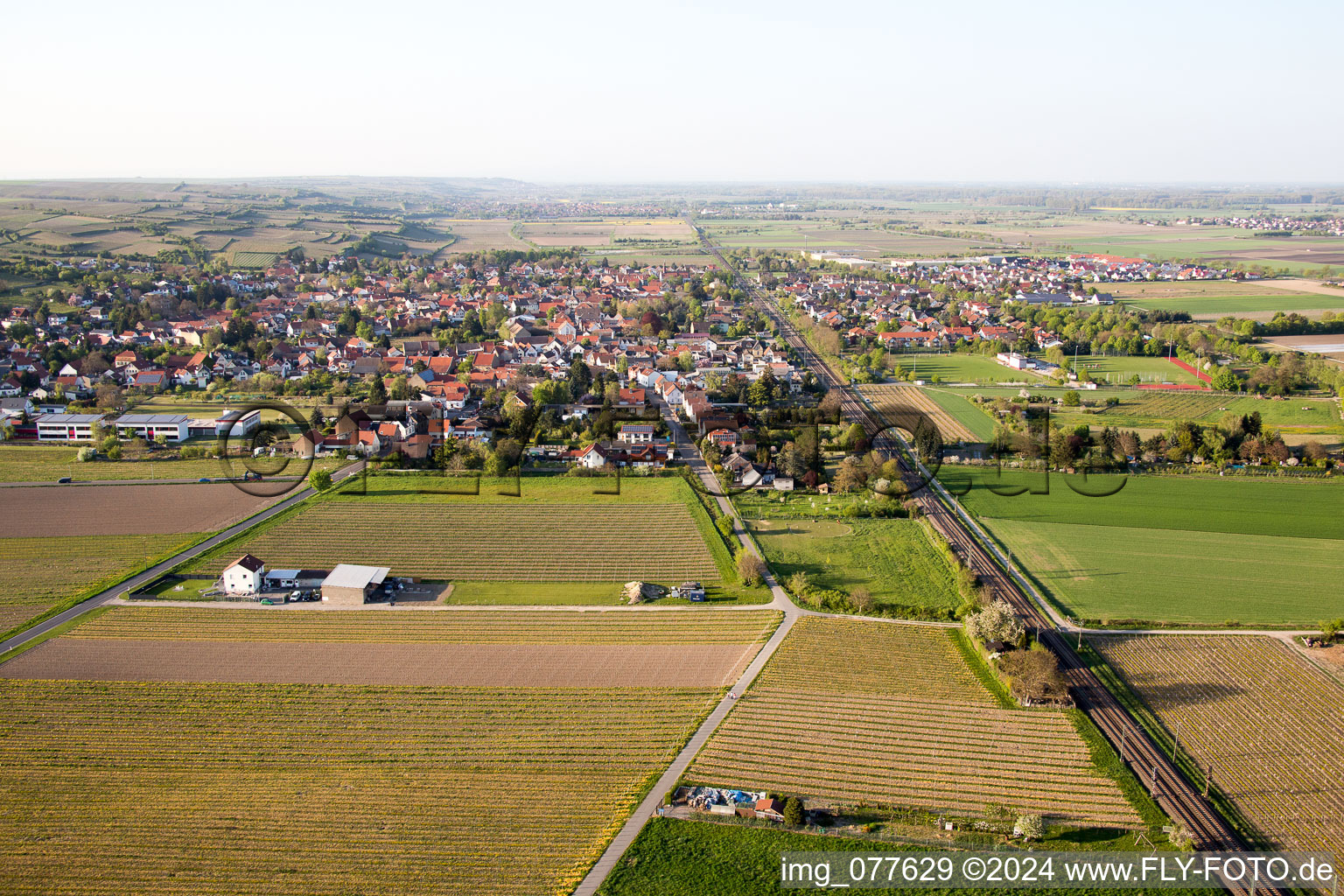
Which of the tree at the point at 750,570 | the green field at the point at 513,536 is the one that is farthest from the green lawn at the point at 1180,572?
the green field at the point at 513,536

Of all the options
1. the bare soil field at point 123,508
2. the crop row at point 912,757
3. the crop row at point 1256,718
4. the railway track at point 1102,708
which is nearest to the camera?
the railway track at point 1102,708

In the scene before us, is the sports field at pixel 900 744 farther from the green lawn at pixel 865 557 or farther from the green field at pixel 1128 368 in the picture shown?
the green field at pixel 1128 368

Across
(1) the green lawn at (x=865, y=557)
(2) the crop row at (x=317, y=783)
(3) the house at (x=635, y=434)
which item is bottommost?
(2) the crop row at (x=317, y=783)

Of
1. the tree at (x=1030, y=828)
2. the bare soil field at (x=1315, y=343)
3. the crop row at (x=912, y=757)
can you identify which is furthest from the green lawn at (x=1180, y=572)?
the bare soil field at (x=1315, y=343)

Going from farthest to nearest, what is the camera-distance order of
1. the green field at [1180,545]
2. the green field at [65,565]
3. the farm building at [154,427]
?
the farm building at [154,427] < the green field at [65,565] < the green field at [1180,545]

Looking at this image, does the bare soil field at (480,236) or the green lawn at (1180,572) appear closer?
the green lawn at (1180,572)

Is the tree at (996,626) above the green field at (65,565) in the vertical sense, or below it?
above

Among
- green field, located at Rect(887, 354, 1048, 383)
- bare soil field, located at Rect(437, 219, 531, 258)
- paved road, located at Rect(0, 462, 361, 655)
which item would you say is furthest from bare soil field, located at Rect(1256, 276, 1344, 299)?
bare soil field, located at Rect(437, 219, 531, 258)
